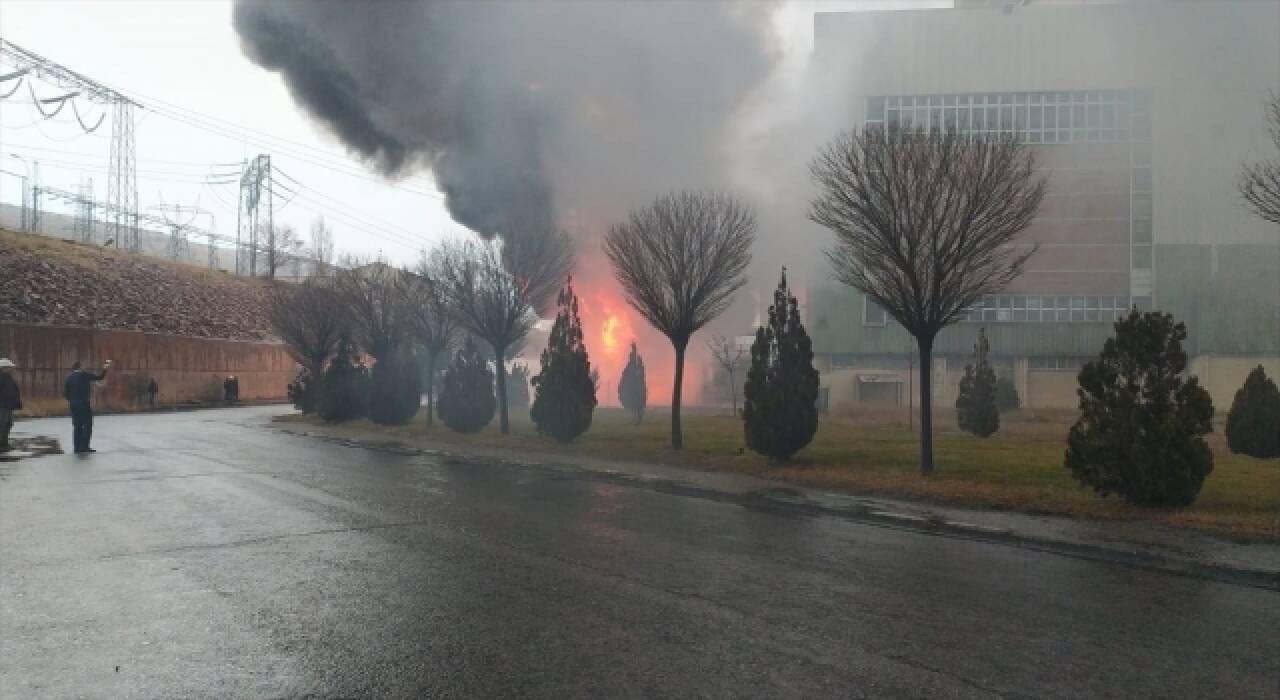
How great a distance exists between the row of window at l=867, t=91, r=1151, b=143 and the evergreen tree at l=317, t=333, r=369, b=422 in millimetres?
27812

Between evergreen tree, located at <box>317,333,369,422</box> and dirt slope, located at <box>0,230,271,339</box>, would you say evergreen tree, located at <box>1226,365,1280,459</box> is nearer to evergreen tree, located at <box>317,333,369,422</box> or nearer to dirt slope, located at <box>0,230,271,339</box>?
evergreen tree, located at <box>317,333,369,422</box>

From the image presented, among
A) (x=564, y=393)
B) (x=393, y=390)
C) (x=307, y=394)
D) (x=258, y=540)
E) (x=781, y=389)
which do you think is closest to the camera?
(x=258, y=540)

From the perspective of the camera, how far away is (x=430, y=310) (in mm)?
25703

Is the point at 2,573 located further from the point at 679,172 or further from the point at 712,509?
the point at 679,172

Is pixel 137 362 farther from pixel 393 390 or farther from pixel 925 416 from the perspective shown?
pixel 925 416

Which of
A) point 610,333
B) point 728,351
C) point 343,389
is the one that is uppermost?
point 610,333

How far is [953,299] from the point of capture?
1209 centimetres

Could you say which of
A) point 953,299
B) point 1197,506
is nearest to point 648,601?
point 1197,506

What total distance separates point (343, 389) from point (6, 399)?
11796 millimetres

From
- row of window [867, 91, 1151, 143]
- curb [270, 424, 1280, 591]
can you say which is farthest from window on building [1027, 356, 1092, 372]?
curb [270, 424, 1280, 591]

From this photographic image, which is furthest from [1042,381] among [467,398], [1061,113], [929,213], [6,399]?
[6,399]

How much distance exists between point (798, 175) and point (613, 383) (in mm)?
14531

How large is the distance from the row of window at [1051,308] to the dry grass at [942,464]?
18.1m

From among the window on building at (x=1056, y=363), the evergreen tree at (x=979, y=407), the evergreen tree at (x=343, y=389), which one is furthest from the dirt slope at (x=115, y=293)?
the window on building at (x=1056, y=363)
